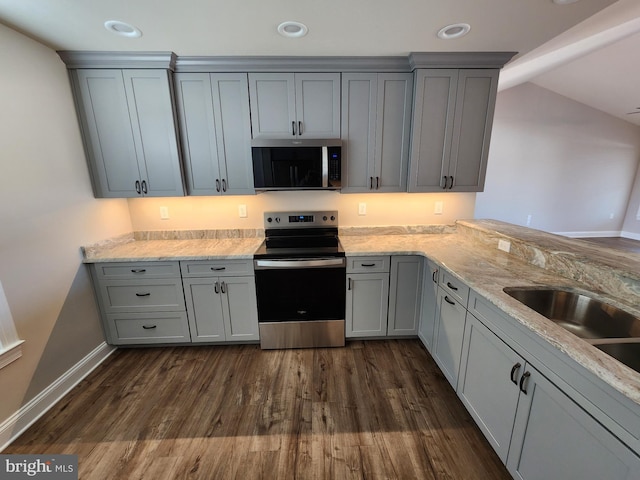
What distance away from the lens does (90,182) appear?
2211 mm

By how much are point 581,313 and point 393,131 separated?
182cm

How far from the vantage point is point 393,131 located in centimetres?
229

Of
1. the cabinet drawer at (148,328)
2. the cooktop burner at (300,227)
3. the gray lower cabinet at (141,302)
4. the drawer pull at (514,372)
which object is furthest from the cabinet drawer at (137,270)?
the drawer pull at (514,372)

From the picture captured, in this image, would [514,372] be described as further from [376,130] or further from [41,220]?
[41,220]

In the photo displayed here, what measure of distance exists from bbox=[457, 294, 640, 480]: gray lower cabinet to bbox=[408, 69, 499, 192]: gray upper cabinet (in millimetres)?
1340

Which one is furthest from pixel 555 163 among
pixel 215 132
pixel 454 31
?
pixel 215 132

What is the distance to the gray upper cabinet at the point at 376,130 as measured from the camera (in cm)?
219

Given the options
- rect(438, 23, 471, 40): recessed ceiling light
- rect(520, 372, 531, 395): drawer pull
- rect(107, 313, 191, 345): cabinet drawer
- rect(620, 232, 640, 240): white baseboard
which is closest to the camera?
rect(520, 372, 531, 395): drawer pull

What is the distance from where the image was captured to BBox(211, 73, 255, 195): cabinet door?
2.14 metres

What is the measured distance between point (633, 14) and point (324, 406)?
4.35 m

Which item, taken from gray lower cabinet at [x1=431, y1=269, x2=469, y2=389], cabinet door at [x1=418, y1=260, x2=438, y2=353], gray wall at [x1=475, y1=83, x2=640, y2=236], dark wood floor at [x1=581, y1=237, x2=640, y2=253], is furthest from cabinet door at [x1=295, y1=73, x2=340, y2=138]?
dark wood floor at [x1=581, y1=237, x2=640, y2=253]

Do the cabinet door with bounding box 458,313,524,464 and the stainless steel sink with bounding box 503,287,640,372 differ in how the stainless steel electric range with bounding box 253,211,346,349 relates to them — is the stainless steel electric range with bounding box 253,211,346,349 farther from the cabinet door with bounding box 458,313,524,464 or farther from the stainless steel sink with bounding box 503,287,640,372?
the stainless steel sink with bounding box 503,287,640,372

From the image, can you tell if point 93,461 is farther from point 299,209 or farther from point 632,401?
point 632,401

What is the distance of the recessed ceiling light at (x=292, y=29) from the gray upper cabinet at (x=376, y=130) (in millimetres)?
553
